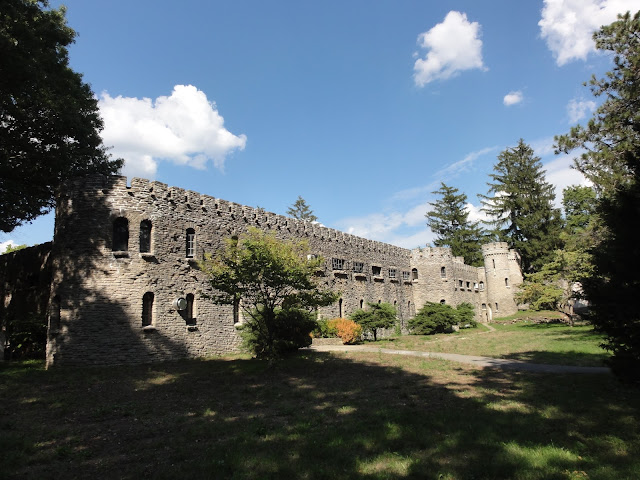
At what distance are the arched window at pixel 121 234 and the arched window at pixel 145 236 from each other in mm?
594

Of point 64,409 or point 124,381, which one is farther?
point 124,381

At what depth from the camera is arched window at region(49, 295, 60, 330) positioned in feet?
49.2

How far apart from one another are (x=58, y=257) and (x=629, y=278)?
60.8 feet

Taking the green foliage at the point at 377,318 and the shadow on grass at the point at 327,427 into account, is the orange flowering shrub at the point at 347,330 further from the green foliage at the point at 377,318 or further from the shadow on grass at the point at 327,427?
the shadow on grass at the point at 327,427

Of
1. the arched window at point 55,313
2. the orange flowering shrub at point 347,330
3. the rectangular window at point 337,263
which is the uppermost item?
the rectangular window at point 337,263

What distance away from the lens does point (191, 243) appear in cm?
1830

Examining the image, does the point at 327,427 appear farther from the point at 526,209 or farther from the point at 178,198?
the point at 526,209

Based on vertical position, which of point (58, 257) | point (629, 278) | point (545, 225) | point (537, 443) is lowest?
point (537, 443)

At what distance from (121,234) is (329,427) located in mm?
13330

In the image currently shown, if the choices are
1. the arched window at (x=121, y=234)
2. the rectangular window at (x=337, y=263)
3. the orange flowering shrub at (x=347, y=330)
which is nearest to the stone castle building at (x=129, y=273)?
the arched window at (x=121, y=234)

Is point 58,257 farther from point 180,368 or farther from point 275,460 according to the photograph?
point 275,460

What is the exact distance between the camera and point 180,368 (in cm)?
1434

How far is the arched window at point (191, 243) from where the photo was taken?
18.1 meters

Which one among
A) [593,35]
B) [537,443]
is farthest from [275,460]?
[593,35]
